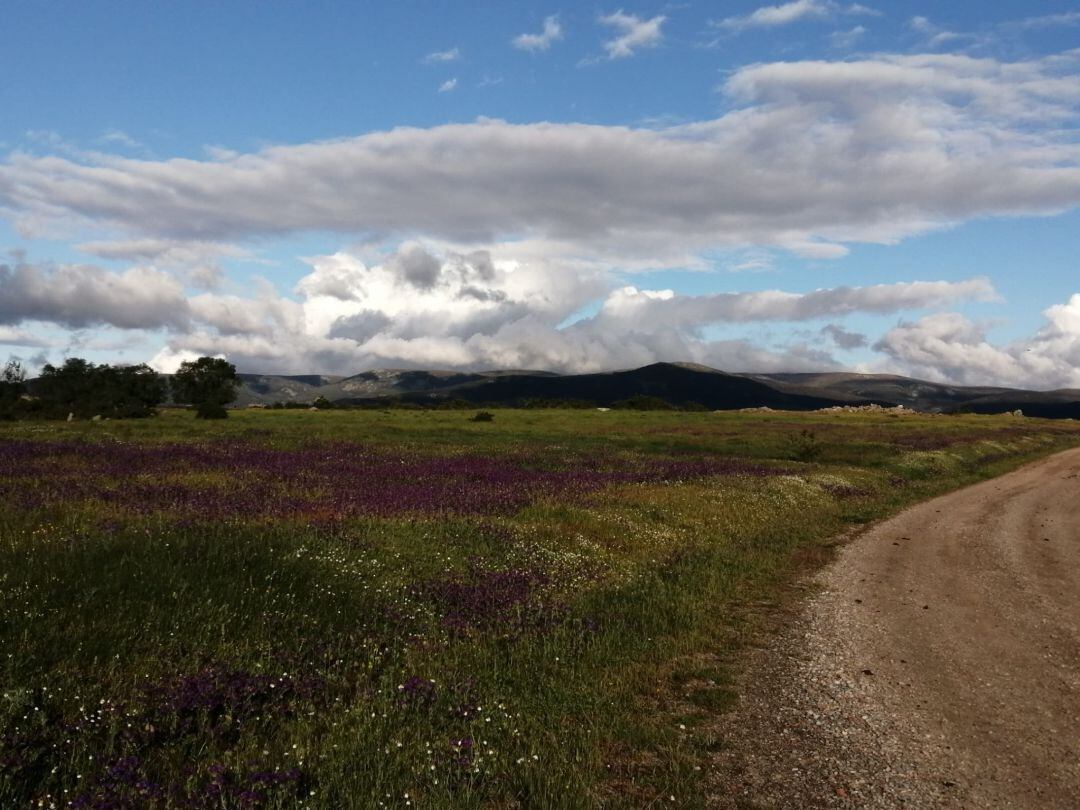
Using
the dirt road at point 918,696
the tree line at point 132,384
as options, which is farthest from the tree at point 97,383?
the dirt road at point 918,696

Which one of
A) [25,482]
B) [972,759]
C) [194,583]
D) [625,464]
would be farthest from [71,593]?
[625,464]

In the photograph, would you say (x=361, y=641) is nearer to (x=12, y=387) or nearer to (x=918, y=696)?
(x=918, y=696)

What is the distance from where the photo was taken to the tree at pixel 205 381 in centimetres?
14425

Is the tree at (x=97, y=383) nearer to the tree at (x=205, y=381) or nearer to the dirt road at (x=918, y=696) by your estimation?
the tree at (x=205, y=381)

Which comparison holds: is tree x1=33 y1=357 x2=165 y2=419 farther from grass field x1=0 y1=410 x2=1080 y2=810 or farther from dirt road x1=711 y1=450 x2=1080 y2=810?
dirt road x1=711 y1=450 x2=1080 y2=810

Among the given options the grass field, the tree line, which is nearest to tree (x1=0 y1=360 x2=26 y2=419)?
the tree line

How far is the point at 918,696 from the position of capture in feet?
29.0

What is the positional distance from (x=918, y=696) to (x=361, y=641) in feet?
25.9

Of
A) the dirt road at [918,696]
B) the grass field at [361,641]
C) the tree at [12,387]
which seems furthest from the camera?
the tree at [12,387]

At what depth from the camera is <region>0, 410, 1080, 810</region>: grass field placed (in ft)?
20.8

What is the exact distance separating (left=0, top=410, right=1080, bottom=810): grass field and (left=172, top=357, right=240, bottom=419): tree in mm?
134305

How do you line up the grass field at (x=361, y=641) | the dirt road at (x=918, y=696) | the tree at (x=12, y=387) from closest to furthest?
the grass field at (x=361, y=641)
the dirt road at (x=918, y=696)
the tree at (x=12, y=387)

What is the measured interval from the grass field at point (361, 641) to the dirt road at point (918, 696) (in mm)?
874

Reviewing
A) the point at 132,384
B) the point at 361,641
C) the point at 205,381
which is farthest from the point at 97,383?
the point at 361,641
